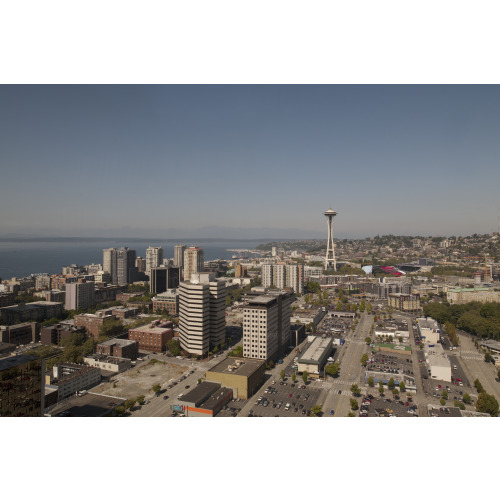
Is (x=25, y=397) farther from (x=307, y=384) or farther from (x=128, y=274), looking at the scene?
(x=128, y=274)

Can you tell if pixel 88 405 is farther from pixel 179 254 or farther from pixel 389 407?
pixel 179 254

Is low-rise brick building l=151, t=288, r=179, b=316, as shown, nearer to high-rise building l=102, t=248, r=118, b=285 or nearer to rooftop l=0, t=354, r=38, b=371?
high-rise building l=102, t=248, r=118, b=285

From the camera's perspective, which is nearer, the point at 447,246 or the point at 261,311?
the point at 261,311

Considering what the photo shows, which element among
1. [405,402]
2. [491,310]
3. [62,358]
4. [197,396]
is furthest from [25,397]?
[491,310]

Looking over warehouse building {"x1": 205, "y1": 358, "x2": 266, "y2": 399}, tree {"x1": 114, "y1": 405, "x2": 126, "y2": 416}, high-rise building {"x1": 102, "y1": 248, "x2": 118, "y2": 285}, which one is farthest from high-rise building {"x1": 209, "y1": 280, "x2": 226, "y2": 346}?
high-rise building {"x1": 102, "y1": 248, "x2": 118, "y2": 285}

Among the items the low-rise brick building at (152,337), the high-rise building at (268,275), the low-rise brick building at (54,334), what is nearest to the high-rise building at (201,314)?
the low-rise brick building at (152,337)

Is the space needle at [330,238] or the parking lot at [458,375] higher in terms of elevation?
the space needle at [330,238]

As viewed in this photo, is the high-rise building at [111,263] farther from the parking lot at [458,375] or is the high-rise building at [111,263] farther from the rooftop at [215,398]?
the parking lot at [458,375]
